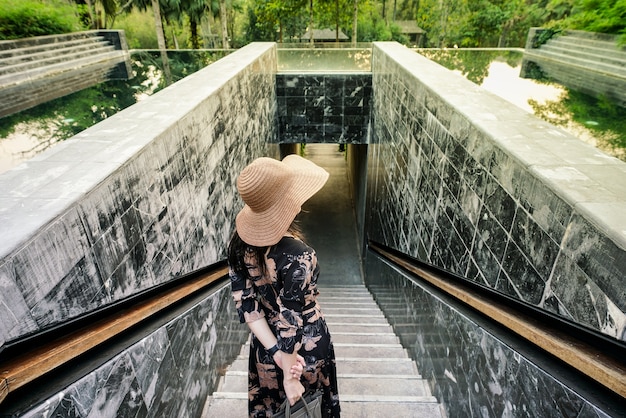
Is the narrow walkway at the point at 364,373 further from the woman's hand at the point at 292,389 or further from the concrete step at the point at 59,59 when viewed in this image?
the concrete step at the point at 59,59

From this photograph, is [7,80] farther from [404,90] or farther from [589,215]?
[589,215]

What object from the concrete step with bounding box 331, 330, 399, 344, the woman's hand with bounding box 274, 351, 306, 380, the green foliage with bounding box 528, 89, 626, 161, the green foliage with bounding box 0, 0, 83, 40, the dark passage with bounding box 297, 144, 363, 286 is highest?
the green foliage with bounding box 0, 0, 83, 40

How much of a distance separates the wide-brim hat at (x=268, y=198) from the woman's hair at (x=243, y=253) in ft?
0.20

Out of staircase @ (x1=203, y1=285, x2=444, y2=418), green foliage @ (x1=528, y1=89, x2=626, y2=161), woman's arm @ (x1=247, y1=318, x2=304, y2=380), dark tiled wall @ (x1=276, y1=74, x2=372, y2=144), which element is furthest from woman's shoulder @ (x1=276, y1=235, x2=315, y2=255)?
dark tiled wall @ (x1=276, y1=74, x2=372, y2=144)

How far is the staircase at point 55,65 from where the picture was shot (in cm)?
523

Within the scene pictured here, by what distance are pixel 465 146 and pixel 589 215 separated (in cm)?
113

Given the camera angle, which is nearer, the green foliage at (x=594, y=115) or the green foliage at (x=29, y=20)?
the green foliage at (x=594, y=115)

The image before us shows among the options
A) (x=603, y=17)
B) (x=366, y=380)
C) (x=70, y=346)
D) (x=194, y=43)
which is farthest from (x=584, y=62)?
(x=194, y=43)

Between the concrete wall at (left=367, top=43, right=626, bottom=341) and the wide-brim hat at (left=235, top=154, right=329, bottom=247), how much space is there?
92cm

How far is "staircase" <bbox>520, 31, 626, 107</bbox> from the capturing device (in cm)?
590

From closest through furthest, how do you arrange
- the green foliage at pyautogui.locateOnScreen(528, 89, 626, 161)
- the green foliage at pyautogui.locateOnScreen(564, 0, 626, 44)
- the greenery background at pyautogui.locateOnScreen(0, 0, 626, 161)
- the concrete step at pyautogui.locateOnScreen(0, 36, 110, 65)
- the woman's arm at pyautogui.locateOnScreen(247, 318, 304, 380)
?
1. the woman's arm at pyautogui.locateOnScreen(247, 318, 304, 380)
2. the green foliage at pyautogui.locateOnScreen(528, 89, 626, 161)
3. the greenery background at pyautogui.locateOnScreen(0, 0, 626, 161)
4. the concrete step at pyautogui.locateOnScreen(0, 36, 110, 65)
5. the green foliage at pyautogui.locateOnScreen(564, 0, 626, 44)

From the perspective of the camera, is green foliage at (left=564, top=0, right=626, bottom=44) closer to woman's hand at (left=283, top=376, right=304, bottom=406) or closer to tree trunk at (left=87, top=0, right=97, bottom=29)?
woman's hand at (left=283, top=376, right=304, bottom=406)

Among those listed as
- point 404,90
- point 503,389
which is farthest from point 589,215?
point 404,90

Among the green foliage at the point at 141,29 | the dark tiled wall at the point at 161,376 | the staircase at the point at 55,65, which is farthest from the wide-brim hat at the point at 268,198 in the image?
the green foliage at the point at 141,29
